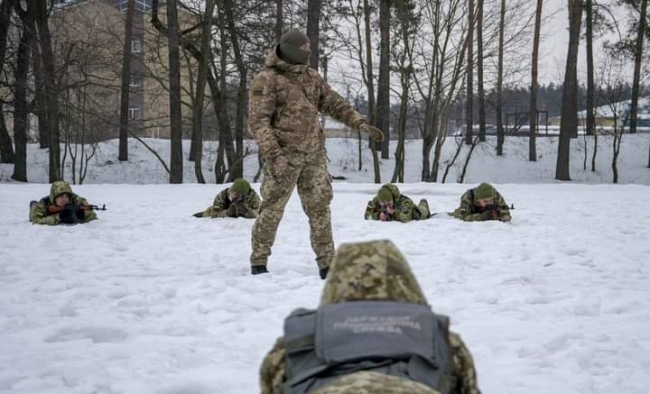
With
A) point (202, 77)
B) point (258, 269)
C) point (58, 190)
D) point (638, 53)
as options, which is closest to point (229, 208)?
point (58, 190)

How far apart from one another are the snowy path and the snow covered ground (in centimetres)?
1

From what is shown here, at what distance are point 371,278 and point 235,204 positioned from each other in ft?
25.7

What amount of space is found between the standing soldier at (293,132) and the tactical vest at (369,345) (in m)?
3.11

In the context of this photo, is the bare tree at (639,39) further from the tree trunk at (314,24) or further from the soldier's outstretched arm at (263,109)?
the soldier's outstretched arm at (263,109)

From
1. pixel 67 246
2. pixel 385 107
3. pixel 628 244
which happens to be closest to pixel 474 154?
pixel 385 107

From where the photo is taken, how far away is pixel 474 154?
28.5 meters

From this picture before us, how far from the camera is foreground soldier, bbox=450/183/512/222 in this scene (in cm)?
906

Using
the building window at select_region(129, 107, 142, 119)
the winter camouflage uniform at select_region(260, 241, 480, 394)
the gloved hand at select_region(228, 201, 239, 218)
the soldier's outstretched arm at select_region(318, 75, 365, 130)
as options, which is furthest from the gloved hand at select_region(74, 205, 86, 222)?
the building window at select_region(129, 107, 142, 119)

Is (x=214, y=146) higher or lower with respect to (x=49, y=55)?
lower

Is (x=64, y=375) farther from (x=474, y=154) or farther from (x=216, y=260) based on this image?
(x=474, y=154)

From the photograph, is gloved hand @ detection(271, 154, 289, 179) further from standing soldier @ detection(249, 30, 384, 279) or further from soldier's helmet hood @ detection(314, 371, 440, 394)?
soldier's helmet hood @ detection(314, 371, 440, 394)

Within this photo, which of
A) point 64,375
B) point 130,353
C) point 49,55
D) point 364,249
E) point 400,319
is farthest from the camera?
point 49,55

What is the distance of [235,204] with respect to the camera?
31.2 feet

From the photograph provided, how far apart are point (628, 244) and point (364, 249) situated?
19.4ft
